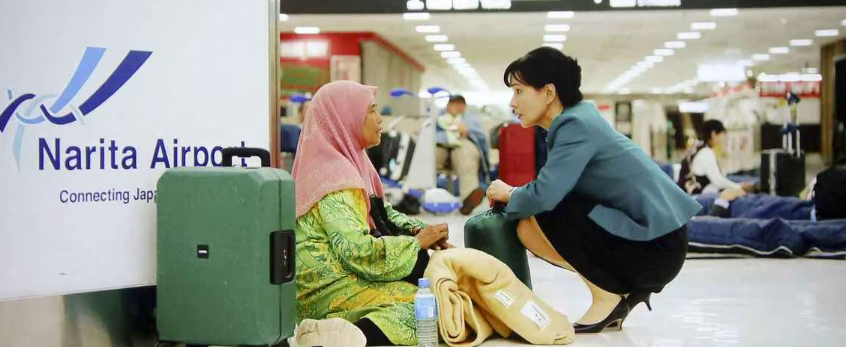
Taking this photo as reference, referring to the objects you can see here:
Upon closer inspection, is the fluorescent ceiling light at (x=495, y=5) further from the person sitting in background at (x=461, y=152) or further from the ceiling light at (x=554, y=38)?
the ceiling light at (x=554, y=38)

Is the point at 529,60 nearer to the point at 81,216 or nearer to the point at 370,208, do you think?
the point at 370,208

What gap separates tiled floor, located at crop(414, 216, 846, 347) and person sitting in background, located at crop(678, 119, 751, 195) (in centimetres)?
216

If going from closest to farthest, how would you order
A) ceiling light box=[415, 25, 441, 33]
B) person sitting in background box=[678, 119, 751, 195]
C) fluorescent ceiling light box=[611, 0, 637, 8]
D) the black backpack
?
1. the black backpack
2. fluorescent ceiling light box=[611, 0, 637, 8]
3. person sitting in background box=[678, 119, 751, 195]
4. ceiling light box=[415, 25, 441, 33]

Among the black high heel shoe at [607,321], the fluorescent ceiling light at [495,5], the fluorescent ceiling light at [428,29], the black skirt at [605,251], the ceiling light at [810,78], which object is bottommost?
the black high heel shoe at [607,321]

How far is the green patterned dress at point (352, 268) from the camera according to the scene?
2969 mm

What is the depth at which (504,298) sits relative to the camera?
305 cm

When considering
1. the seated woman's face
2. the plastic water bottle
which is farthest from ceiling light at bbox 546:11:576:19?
A: the plastic water bottle

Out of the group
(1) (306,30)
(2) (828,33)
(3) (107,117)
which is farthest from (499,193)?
(2) (828,33)

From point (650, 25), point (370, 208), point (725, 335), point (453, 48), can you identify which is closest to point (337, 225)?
point (370, 208)

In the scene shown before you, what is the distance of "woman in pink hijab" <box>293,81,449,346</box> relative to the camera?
2.99 m

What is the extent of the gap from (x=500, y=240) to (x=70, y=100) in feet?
4.65

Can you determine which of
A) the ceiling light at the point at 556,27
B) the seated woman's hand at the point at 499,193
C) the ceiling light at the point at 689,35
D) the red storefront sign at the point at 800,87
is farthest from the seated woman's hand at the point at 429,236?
the red storefront sign at the point at 800,87

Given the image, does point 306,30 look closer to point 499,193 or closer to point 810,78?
point 810,78

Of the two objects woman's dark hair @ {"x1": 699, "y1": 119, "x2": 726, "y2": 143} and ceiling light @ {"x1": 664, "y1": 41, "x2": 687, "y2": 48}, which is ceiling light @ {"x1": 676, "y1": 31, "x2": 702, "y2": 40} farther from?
woman's dark hair @ {"x1": 699, "y1": 119, "x2": 726, "y2": 143}
